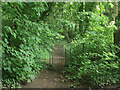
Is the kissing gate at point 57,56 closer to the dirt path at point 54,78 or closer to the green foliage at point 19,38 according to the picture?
the dirt path at point 54,78

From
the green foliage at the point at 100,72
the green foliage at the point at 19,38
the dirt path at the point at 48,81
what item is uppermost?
the green foliage at the point at 19,38

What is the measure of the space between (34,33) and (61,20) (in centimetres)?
81

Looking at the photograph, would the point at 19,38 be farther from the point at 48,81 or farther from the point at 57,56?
the point at 57,56

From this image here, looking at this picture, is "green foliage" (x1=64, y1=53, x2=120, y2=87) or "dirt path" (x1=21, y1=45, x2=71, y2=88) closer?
"green foliage" (x1=64, y1=53, x2=120, y2=87)

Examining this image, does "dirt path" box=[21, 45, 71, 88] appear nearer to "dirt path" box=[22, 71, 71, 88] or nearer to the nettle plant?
"dirt path" box=[22, 71, 71, 88]

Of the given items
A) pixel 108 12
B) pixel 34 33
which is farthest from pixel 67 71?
pixel 108 12

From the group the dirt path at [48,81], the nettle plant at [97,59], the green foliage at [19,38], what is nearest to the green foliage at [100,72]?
the nettle plant at [97,59]

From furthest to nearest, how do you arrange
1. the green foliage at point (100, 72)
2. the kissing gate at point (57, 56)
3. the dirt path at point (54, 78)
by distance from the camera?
the kissing gate at point (57, 56) < the dirt path at point (54, 78) < the green foliage at point (100, 72)

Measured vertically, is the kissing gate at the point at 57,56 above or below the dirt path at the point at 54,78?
above

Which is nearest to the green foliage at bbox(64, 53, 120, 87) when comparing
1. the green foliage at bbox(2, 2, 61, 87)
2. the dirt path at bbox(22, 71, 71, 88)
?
the dirt path at bbox(22, 71, 71, 88)

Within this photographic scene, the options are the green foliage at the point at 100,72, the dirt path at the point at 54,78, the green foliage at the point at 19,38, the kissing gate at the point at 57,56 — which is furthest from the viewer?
the kissing gate at the point at 57,56

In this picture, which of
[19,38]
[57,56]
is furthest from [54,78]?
[19,38]

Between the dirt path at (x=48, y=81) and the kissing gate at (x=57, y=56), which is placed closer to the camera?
the dirt path at (x=48, y=81)

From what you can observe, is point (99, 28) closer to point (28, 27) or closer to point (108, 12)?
point (108, 12)
